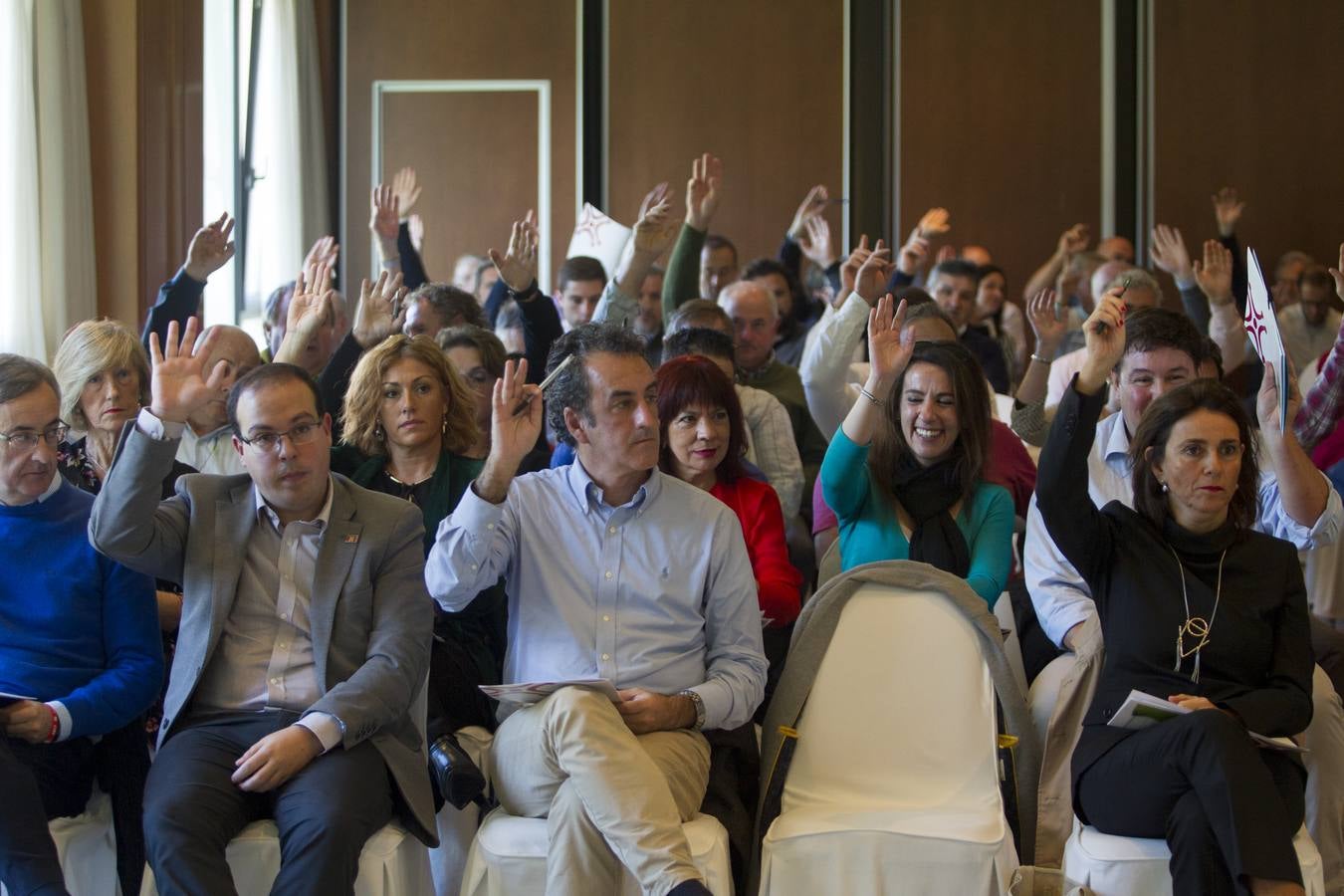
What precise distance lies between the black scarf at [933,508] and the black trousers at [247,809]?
1.32m

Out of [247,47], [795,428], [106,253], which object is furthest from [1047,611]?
[247,47]

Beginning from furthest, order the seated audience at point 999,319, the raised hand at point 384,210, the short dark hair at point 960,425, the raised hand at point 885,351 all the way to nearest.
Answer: the seated audience at point 999,319 < the raised hand at point 384,210 < the short dark hair at point 960,425 < the raised hand at point 885,351

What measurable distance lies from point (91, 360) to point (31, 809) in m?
1.24

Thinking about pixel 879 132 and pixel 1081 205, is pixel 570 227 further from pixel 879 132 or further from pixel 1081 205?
pixel 1081 205

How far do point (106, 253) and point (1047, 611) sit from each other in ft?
12.0

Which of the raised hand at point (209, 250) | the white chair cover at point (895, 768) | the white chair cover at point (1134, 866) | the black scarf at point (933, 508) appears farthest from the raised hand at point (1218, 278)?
the raised hand at point (209, 250)

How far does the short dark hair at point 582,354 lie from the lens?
2.91 meters

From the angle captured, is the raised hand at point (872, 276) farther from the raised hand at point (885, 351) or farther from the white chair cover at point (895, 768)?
the white chair cover at point (895, 768)

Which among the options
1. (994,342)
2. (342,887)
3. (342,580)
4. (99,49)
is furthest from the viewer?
(994,342)

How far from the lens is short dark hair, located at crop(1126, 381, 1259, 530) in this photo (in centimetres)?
287

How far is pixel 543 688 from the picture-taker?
2.67 meters

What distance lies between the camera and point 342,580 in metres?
2.75

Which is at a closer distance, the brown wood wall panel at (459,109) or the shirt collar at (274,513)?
the shirt collar at (274,513)

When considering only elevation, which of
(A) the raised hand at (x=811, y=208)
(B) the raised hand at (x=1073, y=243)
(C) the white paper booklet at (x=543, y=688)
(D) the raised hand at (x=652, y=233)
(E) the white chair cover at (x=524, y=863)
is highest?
(A) the raised hand at (x=811, y=208)
